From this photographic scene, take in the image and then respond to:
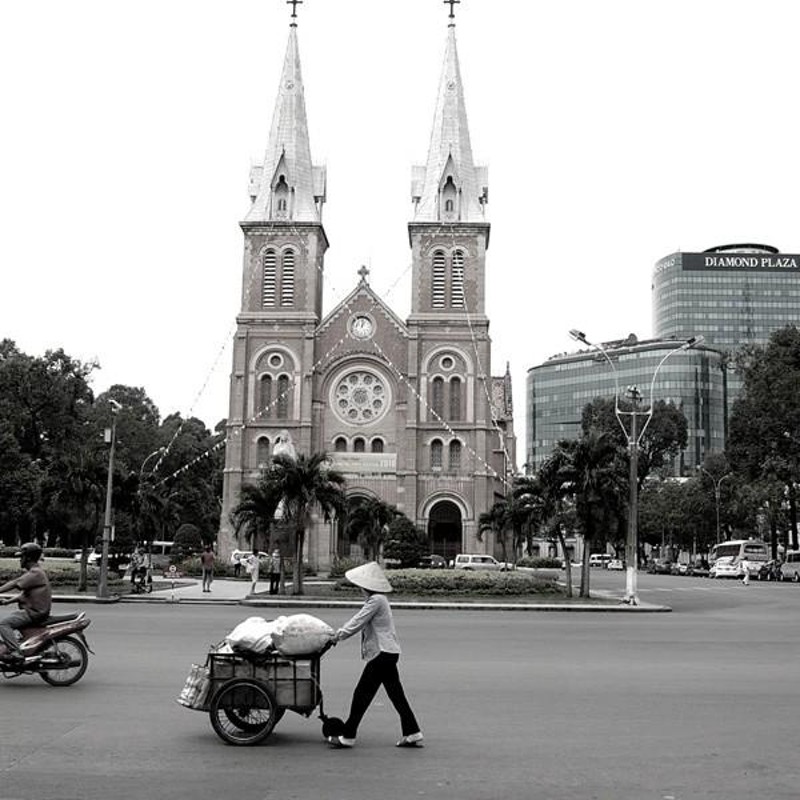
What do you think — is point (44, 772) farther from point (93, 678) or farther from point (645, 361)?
point (645, 361)

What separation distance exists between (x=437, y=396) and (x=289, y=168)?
17.5 meters

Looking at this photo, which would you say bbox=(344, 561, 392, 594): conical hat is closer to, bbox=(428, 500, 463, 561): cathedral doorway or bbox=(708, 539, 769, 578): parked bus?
bbox=(708, 539, 769, 578): parked bus

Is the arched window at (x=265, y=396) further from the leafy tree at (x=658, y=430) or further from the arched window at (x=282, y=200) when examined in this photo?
the leafy tree at (x=658, y=430)

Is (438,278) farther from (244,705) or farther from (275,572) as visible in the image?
(244,705)

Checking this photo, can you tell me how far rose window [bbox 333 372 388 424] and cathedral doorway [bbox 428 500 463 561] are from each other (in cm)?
702

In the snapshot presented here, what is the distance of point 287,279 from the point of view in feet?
220

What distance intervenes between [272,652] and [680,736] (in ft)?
12.1

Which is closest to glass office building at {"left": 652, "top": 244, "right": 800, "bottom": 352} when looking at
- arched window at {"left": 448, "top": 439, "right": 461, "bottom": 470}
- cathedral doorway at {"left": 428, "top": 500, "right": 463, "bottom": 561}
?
arched window at {"left": 448, "top": 439, "right": 461, "bottom": 470}

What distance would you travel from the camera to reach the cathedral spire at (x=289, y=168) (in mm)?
67688

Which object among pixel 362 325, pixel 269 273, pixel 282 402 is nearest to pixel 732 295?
pixel 362 325

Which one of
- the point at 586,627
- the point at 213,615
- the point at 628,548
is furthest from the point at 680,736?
the point at 628,548

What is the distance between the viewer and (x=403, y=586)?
3350 centimetres

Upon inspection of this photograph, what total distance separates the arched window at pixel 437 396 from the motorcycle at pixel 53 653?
5318cm

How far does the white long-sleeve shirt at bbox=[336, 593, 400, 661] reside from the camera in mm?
8914
